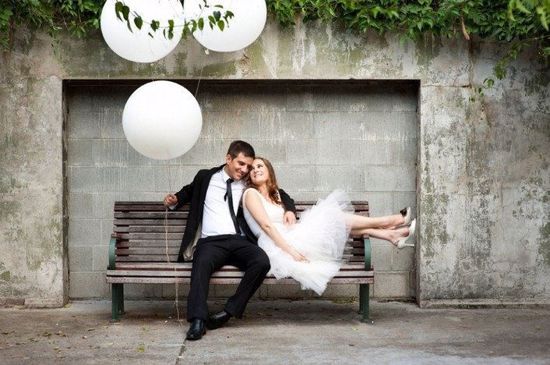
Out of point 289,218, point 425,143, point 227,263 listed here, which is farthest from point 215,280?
point 425,143

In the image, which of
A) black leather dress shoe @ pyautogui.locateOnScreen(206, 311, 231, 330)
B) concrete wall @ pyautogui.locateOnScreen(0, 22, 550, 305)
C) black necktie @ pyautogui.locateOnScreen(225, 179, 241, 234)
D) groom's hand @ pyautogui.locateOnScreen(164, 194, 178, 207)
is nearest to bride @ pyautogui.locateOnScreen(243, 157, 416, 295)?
black necktie @ pyautogui.locateOnScreen(225, 179, 241, 234)

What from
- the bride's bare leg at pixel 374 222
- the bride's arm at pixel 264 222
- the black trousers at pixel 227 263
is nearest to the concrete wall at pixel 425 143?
the bride's bare leg at pixel 374 222

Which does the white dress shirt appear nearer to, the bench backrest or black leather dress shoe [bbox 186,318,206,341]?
the bench backrest

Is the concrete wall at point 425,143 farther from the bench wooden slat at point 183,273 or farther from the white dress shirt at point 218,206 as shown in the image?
the bench wooden slat at point 183,273

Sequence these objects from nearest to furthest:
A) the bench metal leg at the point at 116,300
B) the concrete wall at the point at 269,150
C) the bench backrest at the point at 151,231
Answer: the bench metal leg at the point at 116,300 < the bench backrest at the point at 151,231 < the concrete wall at the point at 269,150

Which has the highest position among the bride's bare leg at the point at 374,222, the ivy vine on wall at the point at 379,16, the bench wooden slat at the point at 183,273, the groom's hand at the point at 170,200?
the ivy vine on wall at the point at 379,16

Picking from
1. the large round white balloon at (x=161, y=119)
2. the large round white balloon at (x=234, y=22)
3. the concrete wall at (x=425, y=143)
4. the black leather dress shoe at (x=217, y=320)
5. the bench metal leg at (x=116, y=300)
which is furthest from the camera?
the concrete wall at (x=425, y=143)

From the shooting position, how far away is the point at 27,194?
802 cm

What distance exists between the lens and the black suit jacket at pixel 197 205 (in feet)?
24.2

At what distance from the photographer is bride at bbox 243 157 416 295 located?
696 centimetres

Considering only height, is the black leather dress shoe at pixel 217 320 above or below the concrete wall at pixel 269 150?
below

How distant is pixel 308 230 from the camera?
283 inches

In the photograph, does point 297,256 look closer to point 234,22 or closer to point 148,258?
point 148,258

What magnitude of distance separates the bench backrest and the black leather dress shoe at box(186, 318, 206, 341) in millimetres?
1072
